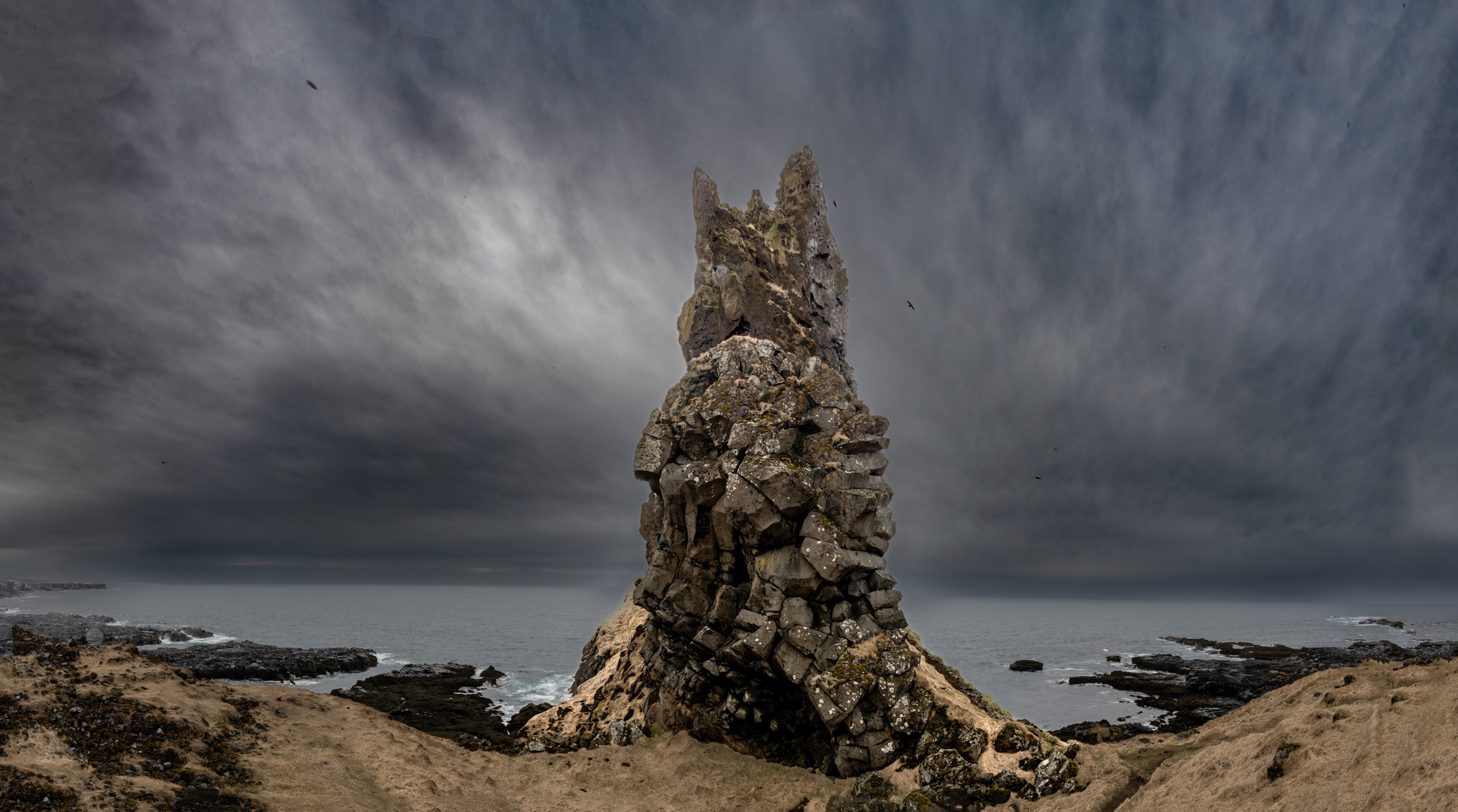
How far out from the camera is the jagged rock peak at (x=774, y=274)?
103 feet

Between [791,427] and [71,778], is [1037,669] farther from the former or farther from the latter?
[71,778]

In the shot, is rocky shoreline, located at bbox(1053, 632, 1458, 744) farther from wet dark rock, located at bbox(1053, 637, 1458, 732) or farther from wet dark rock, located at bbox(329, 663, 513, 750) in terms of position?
wet dark rock, located at bbox(329, 663, 513, 750)

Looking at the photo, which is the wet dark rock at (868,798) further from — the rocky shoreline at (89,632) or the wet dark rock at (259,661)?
the rocky shoreline at (89,632)

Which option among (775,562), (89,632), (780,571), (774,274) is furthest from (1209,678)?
(89,632)

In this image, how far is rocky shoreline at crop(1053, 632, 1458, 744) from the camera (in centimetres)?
3238

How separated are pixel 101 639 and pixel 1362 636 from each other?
601 ft

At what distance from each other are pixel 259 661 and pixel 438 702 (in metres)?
22.4

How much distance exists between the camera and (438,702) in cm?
3475

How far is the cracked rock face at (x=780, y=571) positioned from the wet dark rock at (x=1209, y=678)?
925cm

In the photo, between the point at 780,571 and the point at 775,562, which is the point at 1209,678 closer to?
the point at 780,571

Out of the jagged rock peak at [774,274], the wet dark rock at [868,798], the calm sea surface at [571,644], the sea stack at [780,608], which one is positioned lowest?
the calm sea surface at [571,644]

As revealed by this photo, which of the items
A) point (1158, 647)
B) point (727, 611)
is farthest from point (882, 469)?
point (1158, 647)

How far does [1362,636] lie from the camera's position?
10088 centimetres

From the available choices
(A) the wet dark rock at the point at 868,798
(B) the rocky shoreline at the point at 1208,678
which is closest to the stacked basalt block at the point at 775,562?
(A) the wet dark rock at the point at 868,798
